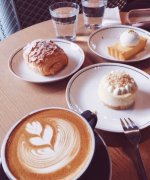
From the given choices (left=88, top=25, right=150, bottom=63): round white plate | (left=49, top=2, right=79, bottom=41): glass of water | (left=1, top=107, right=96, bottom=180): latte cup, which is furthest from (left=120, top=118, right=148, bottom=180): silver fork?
(left=49, top=2, right=79, bottom=41): glass of water

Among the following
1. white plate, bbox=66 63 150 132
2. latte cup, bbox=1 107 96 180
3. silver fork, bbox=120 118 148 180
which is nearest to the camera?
latte cup, bbox=1 107 96 180

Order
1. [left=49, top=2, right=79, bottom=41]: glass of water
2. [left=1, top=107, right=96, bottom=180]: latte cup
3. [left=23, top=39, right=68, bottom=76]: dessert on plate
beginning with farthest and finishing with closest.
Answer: [left=49, top=2, right=79, bottom=41]: glass of water, [left=23, top=39, right=68, bottom=76]: dessert on plate, [left=1, top=107, right=96, bottom=180]: latte cup

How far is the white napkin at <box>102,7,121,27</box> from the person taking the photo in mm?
959

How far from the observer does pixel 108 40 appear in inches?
35.0

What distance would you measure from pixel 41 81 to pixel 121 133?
0.26 m

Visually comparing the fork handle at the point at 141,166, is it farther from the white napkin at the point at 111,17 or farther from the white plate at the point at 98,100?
the white napkin at the point at 111,17

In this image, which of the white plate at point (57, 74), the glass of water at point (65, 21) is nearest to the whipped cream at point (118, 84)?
the white plate at point (57, 74)

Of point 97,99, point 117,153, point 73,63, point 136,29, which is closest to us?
point 117,153

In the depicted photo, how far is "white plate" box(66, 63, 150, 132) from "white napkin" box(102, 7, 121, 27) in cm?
27

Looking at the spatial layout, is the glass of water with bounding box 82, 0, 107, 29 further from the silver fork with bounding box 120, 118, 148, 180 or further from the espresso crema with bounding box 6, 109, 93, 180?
the espresso crema with bounding box 6, 109, 93, 180

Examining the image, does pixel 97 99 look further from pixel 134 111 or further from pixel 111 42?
pixel 111 42

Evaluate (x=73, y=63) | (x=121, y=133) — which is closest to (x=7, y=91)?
(x=73, y=63)

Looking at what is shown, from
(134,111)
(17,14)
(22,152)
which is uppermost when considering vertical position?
(22,152)

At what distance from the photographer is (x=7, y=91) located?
71 cm
